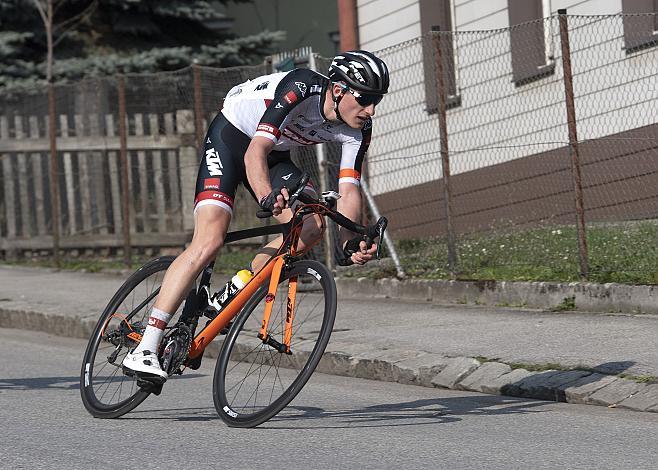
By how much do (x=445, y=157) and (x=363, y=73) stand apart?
17.8ft

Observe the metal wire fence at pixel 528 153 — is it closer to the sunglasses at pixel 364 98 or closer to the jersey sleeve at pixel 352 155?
the jersey sleeve at pixel 352 155

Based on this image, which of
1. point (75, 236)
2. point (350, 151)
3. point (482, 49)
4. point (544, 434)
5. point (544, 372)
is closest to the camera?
point (544, 434)

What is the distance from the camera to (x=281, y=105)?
21.2 feet

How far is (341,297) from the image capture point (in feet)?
41.2

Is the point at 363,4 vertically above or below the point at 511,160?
above

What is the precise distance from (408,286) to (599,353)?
3842 mm

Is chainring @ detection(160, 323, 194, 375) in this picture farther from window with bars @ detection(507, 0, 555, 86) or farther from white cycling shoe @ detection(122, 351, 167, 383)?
window with bars @ detection(507, 0, 555, 86)

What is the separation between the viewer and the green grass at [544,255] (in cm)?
1027

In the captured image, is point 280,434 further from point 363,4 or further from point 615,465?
point 363,4

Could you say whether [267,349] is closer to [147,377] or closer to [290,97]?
[147,377]

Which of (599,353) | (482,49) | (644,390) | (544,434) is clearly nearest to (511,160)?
(482,49)

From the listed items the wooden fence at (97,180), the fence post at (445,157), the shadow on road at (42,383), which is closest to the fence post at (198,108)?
the wooden fence at (97,180)

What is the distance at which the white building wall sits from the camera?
39.2 feet

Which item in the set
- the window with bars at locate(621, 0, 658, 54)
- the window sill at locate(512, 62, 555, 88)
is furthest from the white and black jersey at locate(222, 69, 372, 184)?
the window sill at locate(512, 62, 555, 88)
